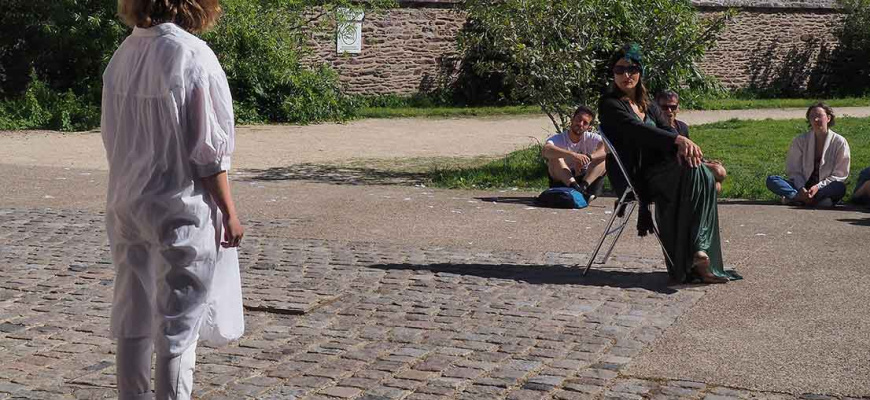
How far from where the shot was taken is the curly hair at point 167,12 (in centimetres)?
361

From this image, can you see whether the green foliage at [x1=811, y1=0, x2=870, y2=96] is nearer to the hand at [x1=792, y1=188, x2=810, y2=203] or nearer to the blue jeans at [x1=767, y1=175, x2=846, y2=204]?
the blue jeans at [x1=767, y1=175, x2=846, y2=204]

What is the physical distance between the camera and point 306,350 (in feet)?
18.3

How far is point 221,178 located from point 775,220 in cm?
714

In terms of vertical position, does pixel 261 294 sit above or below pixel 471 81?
above

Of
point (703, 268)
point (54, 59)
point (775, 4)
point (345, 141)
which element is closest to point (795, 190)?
point (703, 268)

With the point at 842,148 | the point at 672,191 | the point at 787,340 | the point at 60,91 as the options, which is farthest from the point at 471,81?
the point at 787,340

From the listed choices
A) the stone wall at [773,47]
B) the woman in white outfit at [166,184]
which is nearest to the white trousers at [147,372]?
the woman in white outfit at [166,184]

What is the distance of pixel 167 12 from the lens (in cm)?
362

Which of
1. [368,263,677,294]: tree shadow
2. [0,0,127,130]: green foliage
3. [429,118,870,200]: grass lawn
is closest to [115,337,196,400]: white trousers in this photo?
[368,263,677,294]: tree shadow

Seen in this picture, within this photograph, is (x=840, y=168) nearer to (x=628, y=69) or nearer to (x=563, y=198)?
(x=563, y=198)

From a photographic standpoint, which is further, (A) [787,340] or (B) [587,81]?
(B) [587,81]

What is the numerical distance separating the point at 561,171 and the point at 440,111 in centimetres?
1298

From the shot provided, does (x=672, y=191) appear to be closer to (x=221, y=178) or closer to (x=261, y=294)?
(x=261, y=294)

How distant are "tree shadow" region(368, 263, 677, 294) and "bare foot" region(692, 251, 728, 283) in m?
0.20
